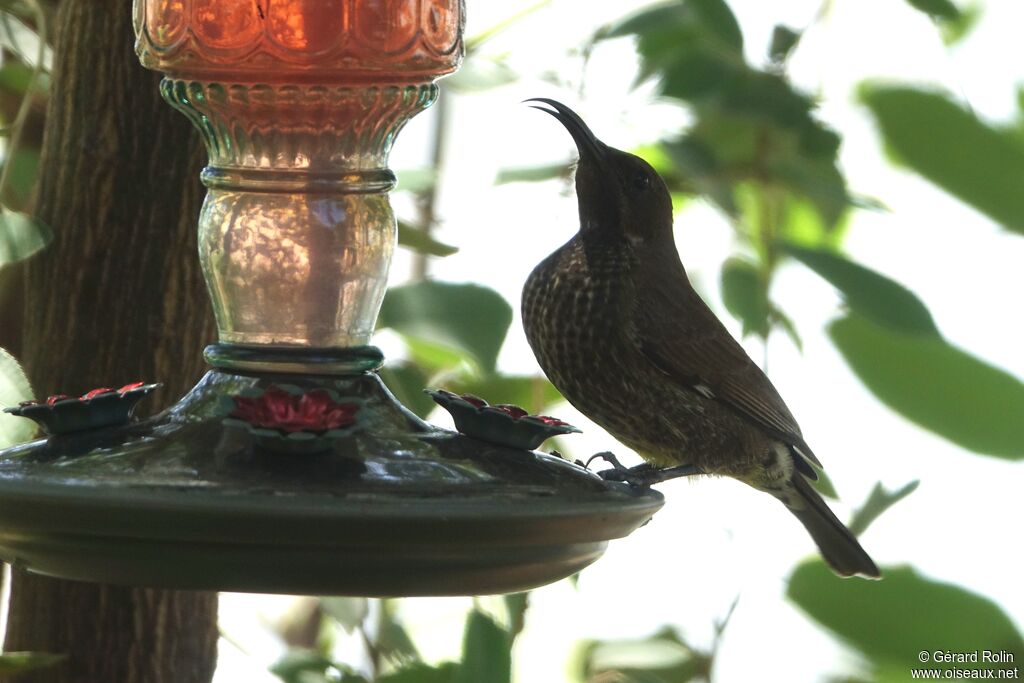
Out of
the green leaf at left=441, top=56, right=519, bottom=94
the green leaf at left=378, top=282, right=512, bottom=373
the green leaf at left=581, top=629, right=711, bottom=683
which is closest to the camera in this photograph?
the green leaf at left=378, top=282, right=512, bottom=373

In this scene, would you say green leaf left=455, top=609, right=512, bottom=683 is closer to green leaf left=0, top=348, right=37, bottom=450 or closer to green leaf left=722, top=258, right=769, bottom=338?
green leaf left=0, top=348, right=37, bottom=450

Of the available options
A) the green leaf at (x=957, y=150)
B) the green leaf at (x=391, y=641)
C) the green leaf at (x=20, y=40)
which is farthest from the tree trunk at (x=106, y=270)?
the green leaf at (x=957, y=150)

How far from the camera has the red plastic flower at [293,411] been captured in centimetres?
139

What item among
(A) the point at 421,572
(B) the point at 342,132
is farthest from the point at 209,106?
(A) the point at 421,572

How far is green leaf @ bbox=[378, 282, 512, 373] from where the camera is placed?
2.17 meters

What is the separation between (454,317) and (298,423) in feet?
2.80

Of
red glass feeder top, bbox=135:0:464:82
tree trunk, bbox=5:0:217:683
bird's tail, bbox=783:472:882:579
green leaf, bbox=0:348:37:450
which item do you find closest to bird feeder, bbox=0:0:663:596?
red glass feeder top, bbox=135:0:464:82

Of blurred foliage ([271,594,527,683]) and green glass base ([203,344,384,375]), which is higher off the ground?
green glass base ([203,344,384,375])

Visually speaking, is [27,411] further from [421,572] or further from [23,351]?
[23,351]

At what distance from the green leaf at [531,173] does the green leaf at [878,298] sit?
0.53m

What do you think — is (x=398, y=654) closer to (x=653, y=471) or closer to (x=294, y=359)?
(x=653, y=471)

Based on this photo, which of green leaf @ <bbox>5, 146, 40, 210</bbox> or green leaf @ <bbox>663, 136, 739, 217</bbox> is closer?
green leaf @ <bbox>663, 136, 739, 217</bbox>

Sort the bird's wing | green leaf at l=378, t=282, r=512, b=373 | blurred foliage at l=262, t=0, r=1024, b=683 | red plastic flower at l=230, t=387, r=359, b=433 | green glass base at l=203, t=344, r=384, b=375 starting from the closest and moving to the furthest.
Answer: red plastic flower at l=230, t=387, r=359, b=433 → green glass base at l=203, t=344, r=384, b=375 → green leaf at l=378, t=282, r=512, b=373 → blurred foliage at l=262, t=0, r=1024, b=683 → the bird's wing

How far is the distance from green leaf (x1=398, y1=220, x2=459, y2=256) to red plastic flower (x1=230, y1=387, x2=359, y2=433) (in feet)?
2.83
